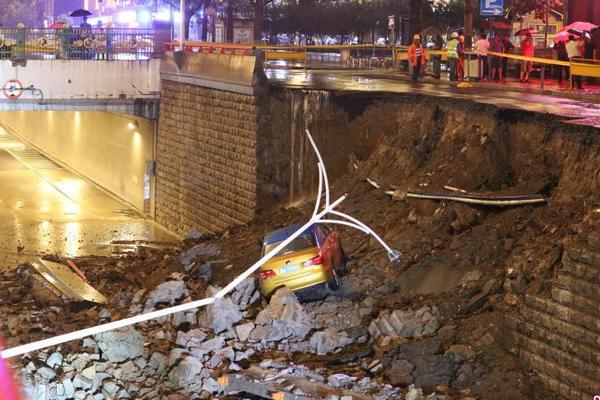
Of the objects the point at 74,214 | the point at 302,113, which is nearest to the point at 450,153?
the point at 302,113

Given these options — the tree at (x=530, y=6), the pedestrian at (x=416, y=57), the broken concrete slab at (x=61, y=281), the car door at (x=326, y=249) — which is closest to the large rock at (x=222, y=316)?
the car door at (x=326, y=249)

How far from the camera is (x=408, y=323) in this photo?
15.8 metres

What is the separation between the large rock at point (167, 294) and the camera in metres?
18.8

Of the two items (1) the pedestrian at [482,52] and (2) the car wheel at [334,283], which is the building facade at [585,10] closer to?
(1) the pedestrian at [482,52]

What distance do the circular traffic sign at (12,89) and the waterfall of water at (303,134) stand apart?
10304 millimetres

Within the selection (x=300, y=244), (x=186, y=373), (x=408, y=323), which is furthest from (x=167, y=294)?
(x=408, y=323)

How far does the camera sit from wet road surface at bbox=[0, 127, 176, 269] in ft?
96.2

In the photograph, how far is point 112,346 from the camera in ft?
50.8

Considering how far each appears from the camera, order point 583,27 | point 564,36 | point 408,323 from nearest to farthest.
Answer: point 408,323, point 583,27, point 564,36

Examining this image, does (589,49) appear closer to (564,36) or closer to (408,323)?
(564,36)

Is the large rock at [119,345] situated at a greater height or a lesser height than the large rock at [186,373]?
greater

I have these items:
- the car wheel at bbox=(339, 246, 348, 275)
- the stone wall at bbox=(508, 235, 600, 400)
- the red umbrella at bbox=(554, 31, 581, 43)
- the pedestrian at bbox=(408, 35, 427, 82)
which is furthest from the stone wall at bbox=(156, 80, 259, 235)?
the stone wall at bbox=(508, 235, 600, 400)

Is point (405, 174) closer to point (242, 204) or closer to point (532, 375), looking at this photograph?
point (242, 204)

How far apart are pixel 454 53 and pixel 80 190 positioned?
50.8 ft
